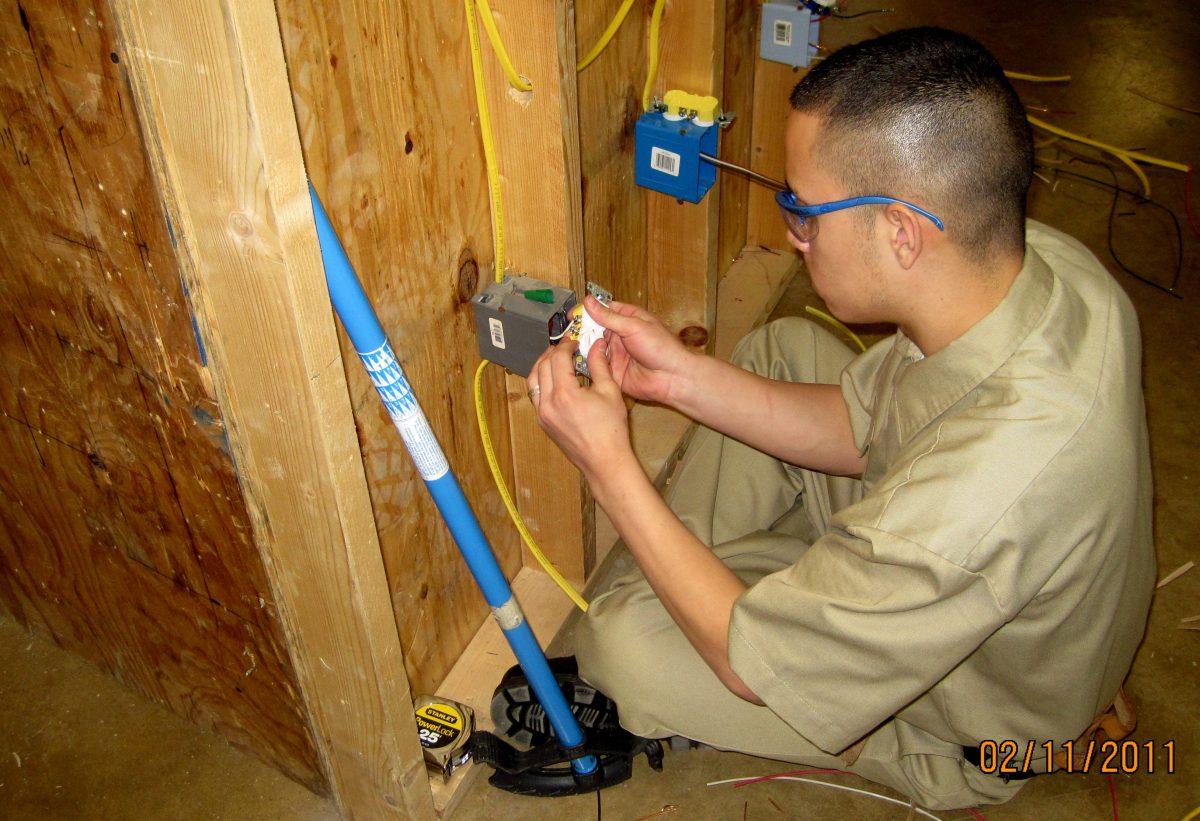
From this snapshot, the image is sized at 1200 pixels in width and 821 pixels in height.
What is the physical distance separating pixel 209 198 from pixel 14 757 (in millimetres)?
1289

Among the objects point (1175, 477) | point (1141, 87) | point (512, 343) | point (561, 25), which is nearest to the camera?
point (561, 25)

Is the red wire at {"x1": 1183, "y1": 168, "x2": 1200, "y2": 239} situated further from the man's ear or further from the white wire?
the man's ear

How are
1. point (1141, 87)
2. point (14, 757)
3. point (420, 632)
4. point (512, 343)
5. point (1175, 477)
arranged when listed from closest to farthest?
point (512, 343), point (420, 632), point (14, 757), point (1175, 477), point (1141, 87)

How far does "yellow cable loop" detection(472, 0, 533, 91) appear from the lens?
1.21 m

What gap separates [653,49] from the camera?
177cm

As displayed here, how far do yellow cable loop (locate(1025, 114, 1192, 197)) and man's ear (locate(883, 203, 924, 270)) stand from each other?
241 centimetres

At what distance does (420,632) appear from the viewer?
1576mm

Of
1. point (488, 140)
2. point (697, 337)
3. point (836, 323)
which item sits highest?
point (488, 140)

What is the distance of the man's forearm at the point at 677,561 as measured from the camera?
1.25 meters

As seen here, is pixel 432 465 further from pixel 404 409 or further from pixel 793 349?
pixel 793 349

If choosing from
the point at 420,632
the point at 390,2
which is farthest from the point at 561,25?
the point at 420,632

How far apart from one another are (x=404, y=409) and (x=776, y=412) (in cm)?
68

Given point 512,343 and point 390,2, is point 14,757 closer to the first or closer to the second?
point 512,343

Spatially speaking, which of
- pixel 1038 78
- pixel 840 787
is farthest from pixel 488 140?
pixel 1038 78
